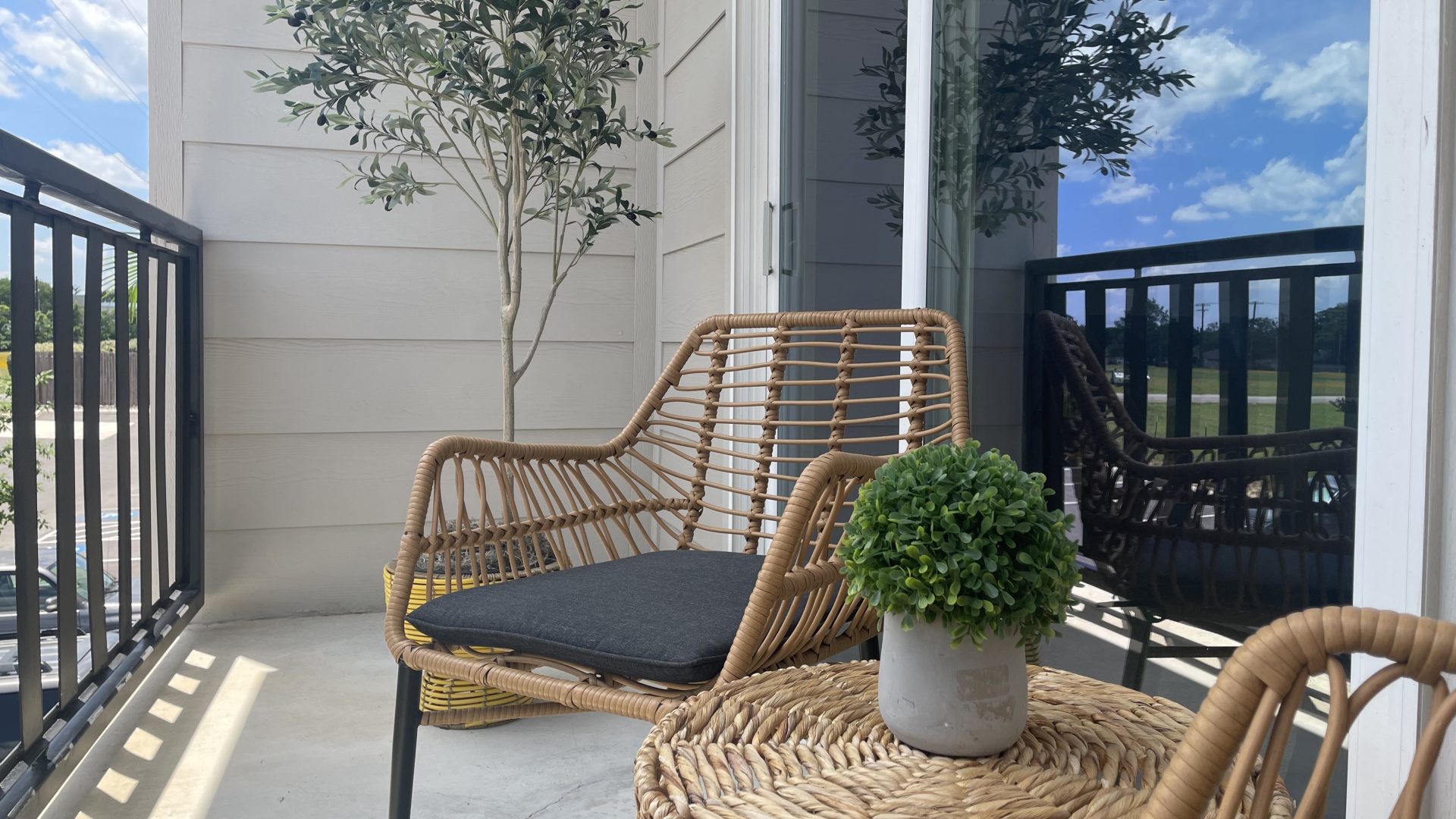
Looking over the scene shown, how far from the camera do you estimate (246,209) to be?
2668 mm

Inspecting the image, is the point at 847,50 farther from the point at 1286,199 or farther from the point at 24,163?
the point at 24,163

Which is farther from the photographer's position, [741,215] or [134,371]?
[741,215]

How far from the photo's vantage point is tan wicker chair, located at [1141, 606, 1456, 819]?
1.47ft

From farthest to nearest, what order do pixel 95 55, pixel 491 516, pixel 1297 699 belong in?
pixel 95 55
pixel 491 516
pixel 1297 699

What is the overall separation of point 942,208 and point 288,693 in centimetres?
169

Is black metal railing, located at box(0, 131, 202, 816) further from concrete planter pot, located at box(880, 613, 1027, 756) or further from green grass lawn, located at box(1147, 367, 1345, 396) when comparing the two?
green grass lawn, located at box(1147, 367, 1345, 396)

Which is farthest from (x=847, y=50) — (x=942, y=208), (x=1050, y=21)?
(x=1050, y=21)

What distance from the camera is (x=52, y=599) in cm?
165

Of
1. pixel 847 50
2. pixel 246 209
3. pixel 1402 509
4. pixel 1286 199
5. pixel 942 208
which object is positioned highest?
pixel 847 50

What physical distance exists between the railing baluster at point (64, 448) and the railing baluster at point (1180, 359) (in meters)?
1.56

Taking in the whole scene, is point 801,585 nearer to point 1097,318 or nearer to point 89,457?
point 1097,318

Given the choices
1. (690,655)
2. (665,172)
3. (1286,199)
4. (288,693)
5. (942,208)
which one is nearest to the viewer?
(1286,199)

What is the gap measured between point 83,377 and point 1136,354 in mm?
1676

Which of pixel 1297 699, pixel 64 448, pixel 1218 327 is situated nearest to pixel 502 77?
pixel 64 448
